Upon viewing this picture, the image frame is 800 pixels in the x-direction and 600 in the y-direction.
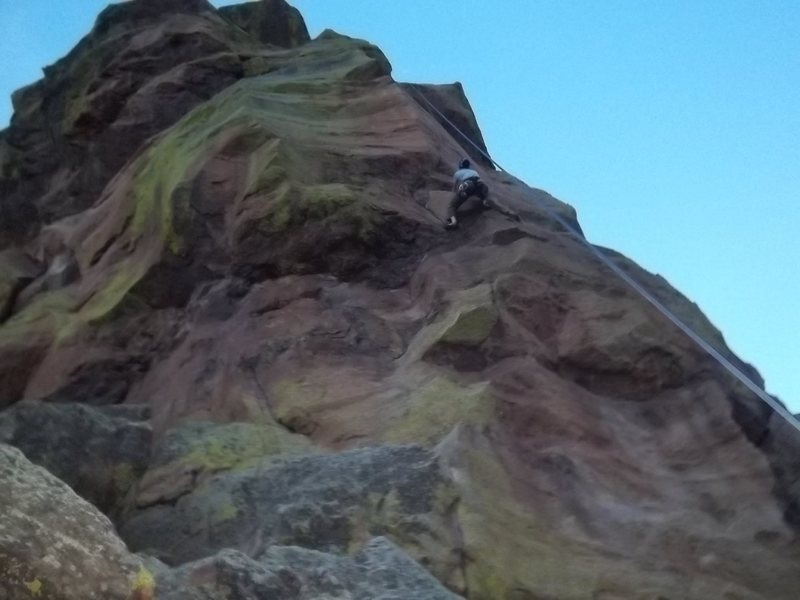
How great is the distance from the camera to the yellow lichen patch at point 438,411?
6934mm

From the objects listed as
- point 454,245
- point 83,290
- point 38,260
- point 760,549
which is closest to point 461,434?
point 760,549

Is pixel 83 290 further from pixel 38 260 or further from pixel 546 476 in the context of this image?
pixel 546 476

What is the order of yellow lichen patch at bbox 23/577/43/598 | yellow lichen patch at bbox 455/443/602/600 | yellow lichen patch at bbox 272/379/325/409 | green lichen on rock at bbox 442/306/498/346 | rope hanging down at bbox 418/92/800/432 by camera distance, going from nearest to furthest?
yellow lichen patch at bbox 23/577/43/598 < yellow lichen patch at bbox 455/443/602/600 < rope hanging down at bbox 418/92/800/432 < yellow lichen patch at bbox 272/379/325/409 < green lichen on rock at bbox 442/306/498/346

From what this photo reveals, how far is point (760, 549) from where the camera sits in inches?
259

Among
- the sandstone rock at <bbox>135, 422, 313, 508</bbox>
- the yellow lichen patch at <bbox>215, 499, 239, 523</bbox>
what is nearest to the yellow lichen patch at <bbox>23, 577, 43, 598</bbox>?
the yellow lichen patch at <bbox>215, 499, 239, 523</bbox>

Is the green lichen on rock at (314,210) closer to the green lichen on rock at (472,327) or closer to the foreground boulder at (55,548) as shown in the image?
the green lichen on rock at (472,327)

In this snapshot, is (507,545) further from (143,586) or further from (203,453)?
(143,586)

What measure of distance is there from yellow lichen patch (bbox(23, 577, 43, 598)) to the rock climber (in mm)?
7470

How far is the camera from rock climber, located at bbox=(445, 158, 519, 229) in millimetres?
10281

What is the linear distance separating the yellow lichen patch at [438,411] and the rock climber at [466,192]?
3.22m

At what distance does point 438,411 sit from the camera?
7.14 m

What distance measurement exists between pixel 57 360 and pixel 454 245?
4264 mm

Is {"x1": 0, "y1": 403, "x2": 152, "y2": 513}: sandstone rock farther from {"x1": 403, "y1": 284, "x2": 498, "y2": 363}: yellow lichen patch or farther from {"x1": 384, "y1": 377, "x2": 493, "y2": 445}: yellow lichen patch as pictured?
{"x1": 403, "y1": 284, "x2": 498, "y2": 363}: yellow lichen patch

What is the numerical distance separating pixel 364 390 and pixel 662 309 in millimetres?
2394
